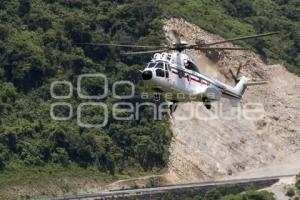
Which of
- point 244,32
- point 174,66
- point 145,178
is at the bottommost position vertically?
point 145,178

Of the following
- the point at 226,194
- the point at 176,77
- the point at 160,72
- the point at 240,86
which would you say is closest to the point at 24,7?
the point at 226,194

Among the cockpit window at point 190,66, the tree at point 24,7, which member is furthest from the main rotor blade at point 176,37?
the tree at point 24,7

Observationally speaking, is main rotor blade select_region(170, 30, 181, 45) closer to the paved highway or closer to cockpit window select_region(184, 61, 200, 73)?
cockpit window select_region(184, 61, 200, 73)

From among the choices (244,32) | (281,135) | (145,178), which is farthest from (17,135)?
(244,32)

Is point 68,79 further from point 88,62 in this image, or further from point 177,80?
point 177,80

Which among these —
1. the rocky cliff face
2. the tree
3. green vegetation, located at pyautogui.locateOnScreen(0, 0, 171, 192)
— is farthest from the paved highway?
the tree

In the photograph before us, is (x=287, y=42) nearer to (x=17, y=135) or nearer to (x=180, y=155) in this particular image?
(x=180, y=155)

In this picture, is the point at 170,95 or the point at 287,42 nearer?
the point at 170,95
